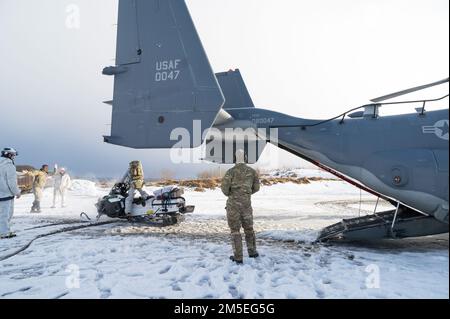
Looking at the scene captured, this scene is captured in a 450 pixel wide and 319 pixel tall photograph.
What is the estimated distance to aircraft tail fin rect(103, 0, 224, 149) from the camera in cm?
587

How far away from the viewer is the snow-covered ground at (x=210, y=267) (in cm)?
335

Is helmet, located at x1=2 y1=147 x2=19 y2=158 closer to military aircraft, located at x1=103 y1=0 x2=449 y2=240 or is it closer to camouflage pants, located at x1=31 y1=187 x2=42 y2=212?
military aircraft, located at x1=103 y1=0 x2=449 y2=240

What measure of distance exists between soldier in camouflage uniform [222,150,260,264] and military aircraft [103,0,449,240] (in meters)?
1.30

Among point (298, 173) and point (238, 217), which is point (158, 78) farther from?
point (298, 173)

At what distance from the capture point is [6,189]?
20.7 feet

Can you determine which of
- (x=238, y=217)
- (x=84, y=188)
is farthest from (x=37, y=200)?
(x=238, y=217)

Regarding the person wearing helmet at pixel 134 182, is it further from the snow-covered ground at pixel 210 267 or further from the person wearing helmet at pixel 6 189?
the person wearing helmet at pixel 6 189

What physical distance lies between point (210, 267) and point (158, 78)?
4119 millimetres

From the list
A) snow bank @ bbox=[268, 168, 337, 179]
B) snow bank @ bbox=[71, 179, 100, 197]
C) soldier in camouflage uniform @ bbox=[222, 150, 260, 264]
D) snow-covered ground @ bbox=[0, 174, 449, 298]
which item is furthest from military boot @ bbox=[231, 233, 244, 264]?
snow bank @ bbox=[268, 168, 337, 179]

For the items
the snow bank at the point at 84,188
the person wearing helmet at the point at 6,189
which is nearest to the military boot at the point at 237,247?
the person wearing helmet at the point at 6,189

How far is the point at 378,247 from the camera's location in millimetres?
5391

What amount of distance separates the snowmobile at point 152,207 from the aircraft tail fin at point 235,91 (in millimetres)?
2825

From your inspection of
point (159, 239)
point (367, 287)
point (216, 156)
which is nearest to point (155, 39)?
point (216, 156)
